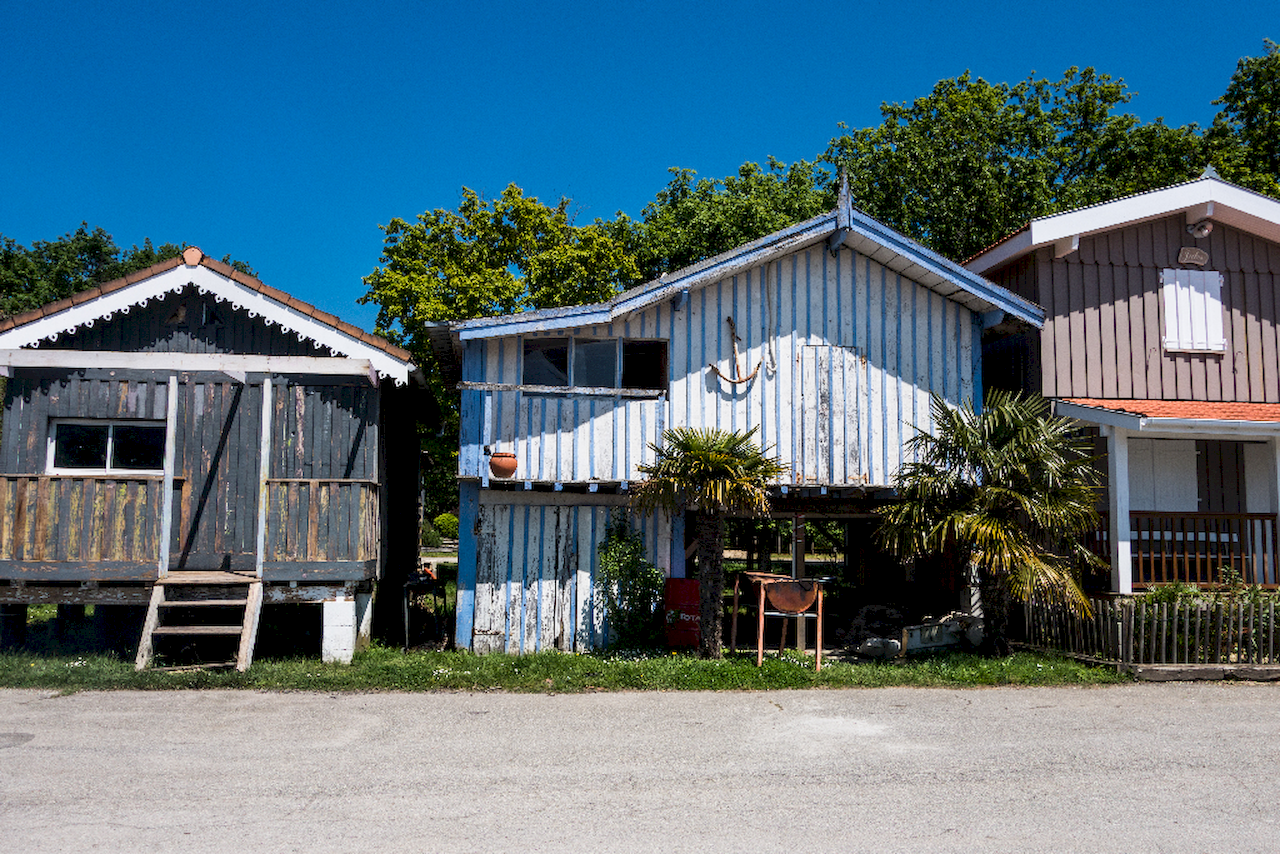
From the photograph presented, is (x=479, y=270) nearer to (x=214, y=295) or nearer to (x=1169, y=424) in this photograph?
(x=214, y=295)

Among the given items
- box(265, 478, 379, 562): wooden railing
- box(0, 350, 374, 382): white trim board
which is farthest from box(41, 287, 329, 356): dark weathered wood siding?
box(265, 478, 379, 562): wooden railing

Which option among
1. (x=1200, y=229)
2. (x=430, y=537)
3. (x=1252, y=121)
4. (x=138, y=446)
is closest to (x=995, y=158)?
(x=1252, y=121)

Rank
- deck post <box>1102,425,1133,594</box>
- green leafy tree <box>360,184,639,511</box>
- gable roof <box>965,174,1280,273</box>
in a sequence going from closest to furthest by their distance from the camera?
1. deck post <box>1102,425,1133,594</box>
2. gable roof <box>965,174,1280,273</box>
3. green leafy tree <box>360,184,639,511</box>

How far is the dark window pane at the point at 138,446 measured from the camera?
1236cm

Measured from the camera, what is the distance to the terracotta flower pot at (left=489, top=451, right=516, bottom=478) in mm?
12242

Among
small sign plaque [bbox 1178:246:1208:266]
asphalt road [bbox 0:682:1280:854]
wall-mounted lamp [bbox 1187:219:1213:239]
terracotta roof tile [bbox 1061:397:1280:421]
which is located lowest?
asphalt road [bbox 0:682:1280:854]

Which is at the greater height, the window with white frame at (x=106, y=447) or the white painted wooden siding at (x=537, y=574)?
the window with white frame at (x=106, y=447)

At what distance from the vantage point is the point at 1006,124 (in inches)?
1003

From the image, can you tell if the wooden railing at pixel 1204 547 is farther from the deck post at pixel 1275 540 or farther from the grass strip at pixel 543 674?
the grass strip at pixel 543 674

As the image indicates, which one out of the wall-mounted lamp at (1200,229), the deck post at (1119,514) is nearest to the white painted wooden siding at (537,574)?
the deck post at (1119,514)

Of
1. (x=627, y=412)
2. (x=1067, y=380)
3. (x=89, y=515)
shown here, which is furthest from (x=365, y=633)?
(x=1067, y=380)

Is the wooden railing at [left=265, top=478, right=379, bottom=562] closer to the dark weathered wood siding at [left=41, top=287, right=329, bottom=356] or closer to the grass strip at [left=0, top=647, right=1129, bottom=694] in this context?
the grass strip at [left=0, top=647, right=1129, bottom=694]

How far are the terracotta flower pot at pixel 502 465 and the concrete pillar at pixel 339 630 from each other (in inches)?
93.7

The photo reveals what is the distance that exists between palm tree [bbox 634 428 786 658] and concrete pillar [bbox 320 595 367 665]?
384 centimetres
